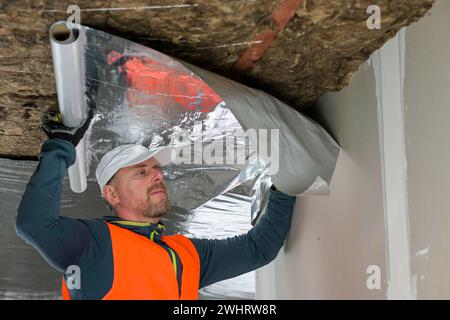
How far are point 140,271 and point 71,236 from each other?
24cm

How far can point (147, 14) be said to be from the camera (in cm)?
149

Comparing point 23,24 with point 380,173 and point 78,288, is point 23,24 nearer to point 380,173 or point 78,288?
point 78,288

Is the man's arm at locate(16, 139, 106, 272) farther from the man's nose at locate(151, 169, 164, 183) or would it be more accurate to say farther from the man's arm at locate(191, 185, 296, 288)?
the man's arm at locate(191, 185, 296, 288)

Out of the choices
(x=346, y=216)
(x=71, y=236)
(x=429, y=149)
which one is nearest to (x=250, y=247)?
(x=346, y=216)

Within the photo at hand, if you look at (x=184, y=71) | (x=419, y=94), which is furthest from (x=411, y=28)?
(x=184, y=71)

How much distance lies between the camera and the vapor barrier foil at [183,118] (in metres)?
1.58

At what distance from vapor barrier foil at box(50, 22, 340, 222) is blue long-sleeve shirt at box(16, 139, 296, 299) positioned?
0.15m

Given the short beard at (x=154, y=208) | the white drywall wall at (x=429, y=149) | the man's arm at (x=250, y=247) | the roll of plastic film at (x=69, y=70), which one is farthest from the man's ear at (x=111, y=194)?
the white drywall wall at (x=429, y=149)

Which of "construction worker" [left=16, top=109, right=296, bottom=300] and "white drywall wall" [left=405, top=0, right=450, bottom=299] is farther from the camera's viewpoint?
"construction worker" [left=16, top=109, right=296, bottom=300]

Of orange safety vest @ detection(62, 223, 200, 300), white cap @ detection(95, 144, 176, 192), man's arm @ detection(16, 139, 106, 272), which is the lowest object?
orange safety vest @ detection(62, 223, 200, 300)

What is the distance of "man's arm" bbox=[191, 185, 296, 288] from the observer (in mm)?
2262

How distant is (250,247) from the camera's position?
7.64 ft

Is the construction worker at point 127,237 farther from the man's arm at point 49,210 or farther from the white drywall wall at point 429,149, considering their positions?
the white drywall wall at point 429,149

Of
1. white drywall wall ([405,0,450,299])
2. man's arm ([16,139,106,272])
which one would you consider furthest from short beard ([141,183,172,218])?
white drywall wall ([405,0,450,299])
